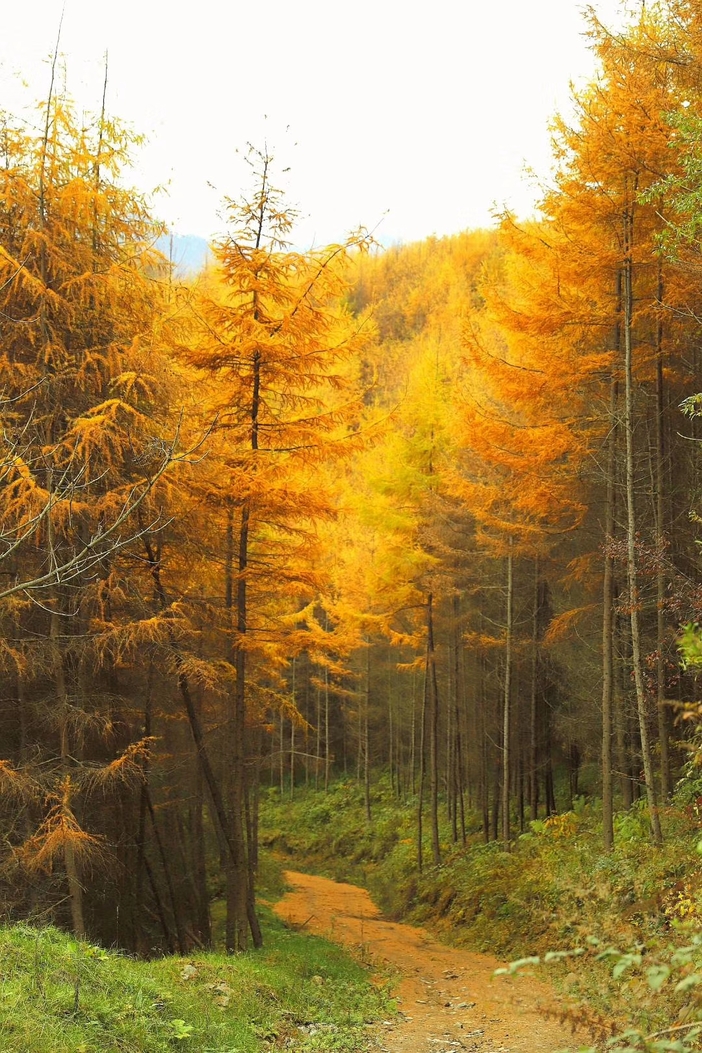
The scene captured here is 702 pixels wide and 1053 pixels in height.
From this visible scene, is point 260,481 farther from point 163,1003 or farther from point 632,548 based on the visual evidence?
point 163,1003

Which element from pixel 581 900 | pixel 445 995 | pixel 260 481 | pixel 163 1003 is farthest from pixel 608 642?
pixel 163 1003

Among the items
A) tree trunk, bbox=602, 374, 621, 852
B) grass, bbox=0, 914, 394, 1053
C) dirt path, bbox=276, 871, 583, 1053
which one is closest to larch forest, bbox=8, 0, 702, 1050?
tree trunk, bbox=602, 374, 621, 852

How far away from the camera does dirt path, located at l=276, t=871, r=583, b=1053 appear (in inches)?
318

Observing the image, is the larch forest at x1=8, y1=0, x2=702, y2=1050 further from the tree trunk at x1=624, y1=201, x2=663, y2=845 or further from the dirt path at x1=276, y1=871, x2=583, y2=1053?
the dirt path at x1=276, y1=871, x2=583, y2=1053

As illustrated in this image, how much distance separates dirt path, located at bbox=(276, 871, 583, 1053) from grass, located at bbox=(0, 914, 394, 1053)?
20.0 inches

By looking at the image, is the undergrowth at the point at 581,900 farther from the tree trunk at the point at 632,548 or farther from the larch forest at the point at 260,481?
the tree trunk at the point at 632,548

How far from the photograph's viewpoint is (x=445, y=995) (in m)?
10.4

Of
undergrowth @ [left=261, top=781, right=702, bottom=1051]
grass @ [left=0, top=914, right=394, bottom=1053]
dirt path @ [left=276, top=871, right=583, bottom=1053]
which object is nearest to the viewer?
undergrowth @ [left=261, top=781, right=702, bottom=1051]

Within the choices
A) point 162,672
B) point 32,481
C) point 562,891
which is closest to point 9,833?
point 162,672

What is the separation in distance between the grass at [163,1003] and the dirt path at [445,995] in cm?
51

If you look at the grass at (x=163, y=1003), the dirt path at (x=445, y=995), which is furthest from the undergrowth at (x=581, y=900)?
the grass at (x=163, y=1003)

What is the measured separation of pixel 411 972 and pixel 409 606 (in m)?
8.37

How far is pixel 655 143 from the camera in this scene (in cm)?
1021

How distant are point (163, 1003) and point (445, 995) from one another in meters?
4.98
